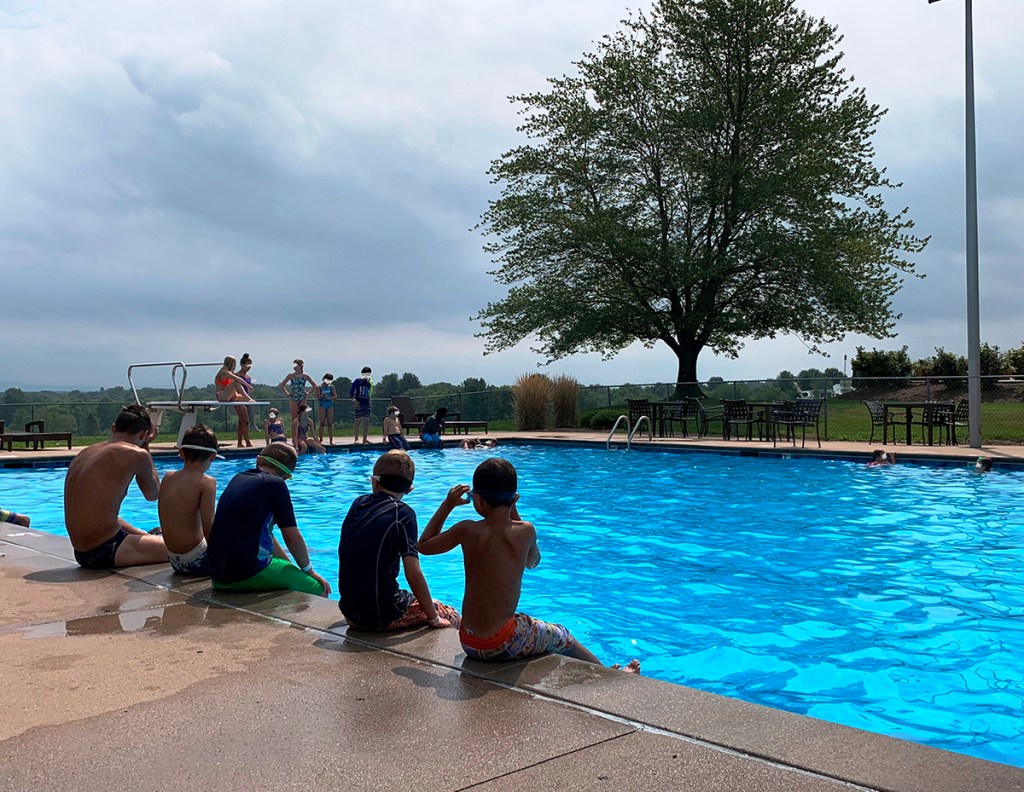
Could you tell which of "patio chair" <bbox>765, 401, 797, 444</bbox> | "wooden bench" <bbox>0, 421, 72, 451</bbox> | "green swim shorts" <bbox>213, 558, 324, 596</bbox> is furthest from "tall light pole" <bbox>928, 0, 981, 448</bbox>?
"wooden bench" <bbox>0, 421, 72, 451</bbox>

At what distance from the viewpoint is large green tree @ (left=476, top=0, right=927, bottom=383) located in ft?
92.6

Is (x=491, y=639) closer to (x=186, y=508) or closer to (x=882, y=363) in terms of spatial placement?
(x=186, y=508)

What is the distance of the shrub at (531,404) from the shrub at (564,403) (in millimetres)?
327

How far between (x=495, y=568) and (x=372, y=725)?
3.30 feet

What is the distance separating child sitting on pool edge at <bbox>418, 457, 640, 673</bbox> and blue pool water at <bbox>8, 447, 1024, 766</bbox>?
2.09 m

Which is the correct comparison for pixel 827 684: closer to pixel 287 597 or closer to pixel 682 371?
pixel 287 597

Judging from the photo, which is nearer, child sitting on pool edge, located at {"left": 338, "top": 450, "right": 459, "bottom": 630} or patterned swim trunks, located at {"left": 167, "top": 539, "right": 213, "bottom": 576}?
child sitting on pool edge, located at {"left": 338, "top": 450, "right": 459, "bottom": 630}

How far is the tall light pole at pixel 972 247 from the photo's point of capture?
1731 centimetres

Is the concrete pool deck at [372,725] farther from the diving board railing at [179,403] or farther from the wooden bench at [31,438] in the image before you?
the wooden bench at [31,438]

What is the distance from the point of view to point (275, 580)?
554 centimetres

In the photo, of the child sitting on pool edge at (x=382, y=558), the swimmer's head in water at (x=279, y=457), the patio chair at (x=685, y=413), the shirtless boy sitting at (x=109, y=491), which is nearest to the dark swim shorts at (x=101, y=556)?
the shirtless boy sitting at (x=109, y=491)

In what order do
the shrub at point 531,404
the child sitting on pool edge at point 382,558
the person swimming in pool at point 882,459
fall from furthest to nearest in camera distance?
the shrub at point 531,404 < the person swimming in pool at point 882,459 < the child sitting on pool edge at point 382,558

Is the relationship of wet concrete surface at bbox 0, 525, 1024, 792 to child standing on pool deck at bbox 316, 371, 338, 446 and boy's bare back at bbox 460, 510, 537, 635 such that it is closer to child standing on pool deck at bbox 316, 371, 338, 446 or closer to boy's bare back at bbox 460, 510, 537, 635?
boy's bare back at bbox 460, 510, 537, 635

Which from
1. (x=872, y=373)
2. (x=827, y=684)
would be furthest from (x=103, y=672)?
(x=872, y=373)
